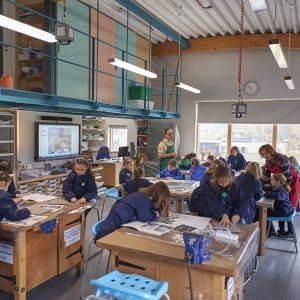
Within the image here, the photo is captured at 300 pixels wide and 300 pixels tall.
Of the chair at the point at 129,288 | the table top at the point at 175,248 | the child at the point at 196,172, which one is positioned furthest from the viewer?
the child at the point at 196,172

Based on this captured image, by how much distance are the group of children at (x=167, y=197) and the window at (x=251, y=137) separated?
16.1 feet

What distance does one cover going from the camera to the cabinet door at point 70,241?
337 centimetres

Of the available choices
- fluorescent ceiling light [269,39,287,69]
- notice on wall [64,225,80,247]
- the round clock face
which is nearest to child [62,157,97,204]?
notice on wall [64,225,80,247]

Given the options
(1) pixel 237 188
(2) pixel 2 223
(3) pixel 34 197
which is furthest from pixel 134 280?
(3) pixel 34 197

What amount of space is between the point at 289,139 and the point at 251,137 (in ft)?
3.44

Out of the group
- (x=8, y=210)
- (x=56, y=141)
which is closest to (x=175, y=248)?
(x=8, y=210)

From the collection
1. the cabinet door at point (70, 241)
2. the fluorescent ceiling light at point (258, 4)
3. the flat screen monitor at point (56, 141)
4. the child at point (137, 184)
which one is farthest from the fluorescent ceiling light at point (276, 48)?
the flat screen monitor at point (56, 141)

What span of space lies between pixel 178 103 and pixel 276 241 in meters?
6.05

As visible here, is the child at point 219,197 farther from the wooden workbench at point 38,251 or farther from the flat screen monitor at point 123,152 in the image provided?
the flat screen monitor at point 123,152

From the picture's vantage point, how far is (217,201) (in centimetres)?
316

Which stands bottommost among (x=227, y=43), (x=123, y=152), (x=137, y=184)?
(x=137, y=184)

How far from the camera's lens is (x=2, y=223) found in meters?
2.75

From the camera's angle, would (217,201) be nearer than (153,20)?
Yes

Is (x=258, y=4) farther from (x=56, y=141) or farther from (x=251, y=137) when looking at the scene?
(x=251, y=137)
